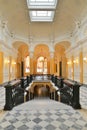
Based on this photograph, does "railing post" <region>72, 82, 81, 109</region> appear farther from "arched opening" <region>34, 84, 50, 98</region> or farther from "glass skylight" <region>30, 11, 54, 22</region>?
"arched opening" <region>34, 84, 50, 98</region>

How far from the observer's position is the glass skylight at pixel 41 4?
42.2 ft

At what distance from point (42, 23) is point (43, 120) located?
14.7m

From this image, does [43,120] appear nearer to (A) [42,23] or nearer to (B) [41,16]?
(B) [41,16]

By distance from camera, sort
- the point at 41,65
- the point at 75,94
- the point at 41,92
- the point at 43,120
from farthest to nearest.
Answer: the point at 41,65 → the point at 41,92 → the point at 75,94 → the point at 43,120

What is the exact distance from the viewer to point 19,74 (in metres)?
24.9

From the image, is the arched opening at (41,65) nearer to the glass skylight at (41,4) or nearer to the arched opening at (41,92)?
the arched opening at (41,92)

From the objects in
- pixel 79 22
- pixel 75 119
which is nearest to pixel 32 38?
pixel 79 22

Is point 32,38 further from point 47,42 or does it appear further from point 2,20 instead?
point 2,20

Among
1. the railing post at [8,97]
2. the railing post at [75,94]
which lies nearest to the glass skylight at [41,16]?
the railing post at [75,94]

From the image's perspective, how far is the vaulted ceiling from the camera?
12.2 m

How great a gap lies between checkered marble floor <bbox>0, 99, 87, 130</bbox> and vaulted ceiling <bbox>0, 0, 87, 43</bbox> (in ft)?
28.6

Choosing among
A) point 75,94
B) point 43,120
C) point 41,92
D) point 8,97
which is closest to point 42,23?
point 41,92

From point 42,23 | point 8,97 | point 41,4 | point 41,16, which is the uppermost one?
point 41,16

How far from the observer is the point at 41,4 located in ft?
42.7
